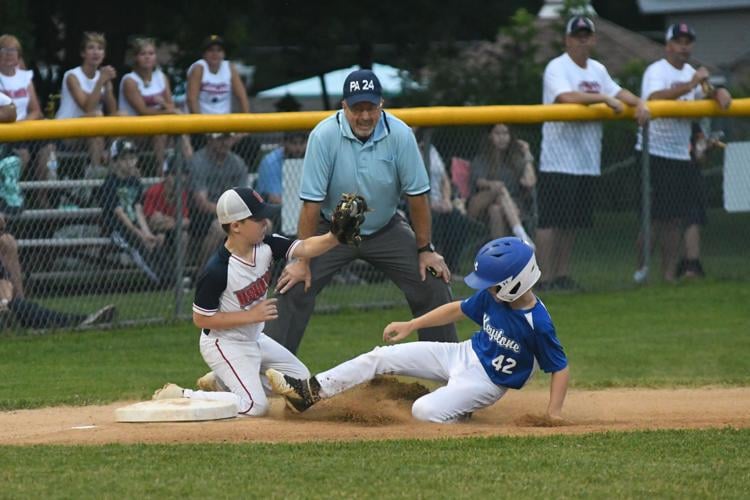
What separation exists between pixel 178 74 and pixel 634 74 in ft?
23.4

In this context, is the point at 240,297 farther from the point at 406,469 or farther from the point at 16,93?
the point at 16,93

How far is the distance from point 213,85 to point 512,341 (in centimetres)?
643

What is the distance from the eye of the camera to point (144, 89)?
12.9 metres

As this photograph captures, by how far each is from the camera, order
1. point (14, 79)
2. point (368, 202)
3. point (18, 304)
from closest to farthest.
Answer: point (368, 202), point (18, 304), point (14, 79)

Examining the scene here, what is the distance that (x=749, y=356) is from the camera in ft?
33.9

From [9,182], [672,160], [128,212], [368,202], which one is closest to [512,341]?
[368,202]

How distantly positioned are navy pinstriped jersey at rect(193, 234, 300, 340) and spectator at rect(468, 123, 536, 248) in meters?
4.57

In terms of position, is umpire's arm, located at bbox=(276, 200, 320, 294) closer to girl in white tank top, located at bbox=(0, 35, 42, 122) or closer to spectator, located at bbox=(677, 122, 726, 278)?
girl in white tank top, located at bbox=(0, 35, 42, 122)

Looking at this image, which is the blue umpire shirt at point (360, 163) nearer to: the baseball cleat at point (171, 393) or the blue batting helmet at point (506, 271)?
the blue batting helmet at point (506, 271)

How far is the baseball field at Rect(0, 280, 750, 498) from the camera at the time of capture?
19.7 ft

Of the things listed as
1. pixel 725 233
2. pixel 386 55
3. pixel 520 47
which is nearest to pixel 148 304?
pixel 725 233

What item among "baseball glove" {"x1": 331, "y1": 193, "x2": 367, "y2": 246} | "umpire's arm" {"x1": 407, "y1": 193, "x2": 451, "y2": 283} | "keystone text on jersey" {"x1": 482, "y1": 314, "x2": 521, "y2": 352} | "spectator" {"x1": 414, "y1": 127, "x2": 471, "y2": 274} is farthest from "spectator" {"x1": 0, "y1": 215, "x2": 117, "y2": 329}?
"keystone text on jersey" {"x1": 482, "y1": 314, "x2": 521, "y2": 352}

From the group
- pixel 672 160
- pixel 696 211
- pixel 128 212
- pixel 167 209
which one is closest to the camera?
pixel 128 212

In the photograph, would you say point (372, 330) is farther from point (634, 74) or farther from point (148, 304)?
point (634, 74)
